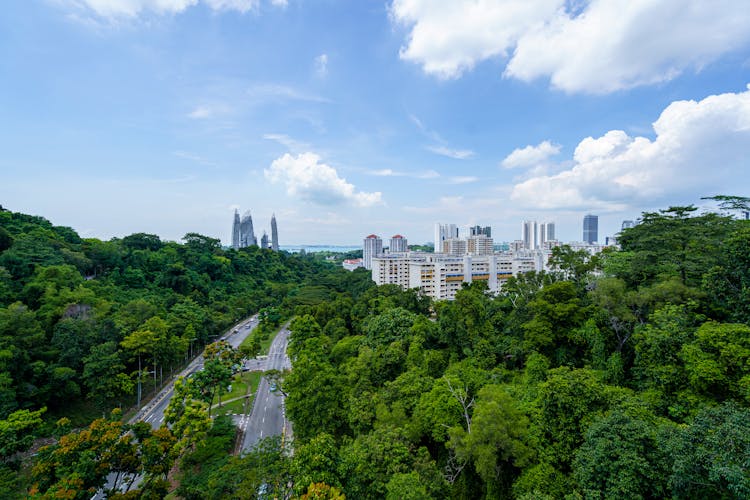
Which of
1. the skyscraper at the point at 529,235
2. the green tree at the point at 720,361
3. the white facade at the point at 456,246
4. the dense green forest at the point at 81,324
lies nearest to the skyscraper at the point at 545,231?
the skyscraper at the point at 529,235

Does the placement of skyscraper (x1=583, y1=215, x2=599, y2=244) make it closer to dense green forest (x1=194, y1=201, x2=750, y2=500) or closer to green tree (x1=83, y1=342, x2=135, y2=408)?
dense green forest (x1=194, y1=201, x2=750, y2=500)

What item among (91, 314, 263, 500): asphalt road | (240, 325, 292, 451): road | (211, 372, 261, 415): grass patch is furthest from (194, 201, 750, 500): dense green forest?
(91, 314, 263, 500): asphalt road

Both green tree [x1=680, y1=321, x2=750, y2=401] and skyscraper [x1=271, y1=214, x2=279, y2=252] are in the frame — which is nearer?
green tree [x1=680, y1=321, x2=750, y2=401]

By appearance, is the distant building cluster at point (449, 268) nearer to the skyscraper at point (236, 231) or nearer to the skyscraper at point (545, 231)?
the skyscraper at point (545, 231)

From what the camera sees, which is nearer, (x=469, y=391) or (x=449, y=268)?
(x=469, y=391)

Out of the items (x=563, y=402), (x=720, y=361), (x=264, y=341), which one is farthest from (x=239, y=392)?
(x=720, y=361)

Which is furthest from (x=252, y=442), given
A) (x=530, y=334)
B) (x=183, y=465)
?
(x=530, y=334)

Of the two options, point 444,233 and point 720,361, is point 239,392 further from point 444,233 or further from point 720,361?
point 444,233

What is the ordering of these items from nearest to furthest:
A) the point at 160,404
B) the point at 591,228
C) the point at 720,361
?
the point at 720,361 → the point at 160,404 → the point at 591,228

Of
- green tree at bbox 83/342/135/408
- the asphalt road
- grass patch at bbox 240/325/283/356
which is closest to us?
green tree at bbox 83/342/135/408
